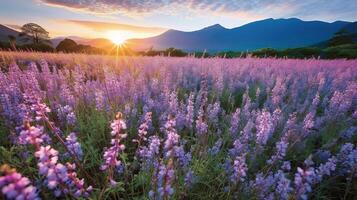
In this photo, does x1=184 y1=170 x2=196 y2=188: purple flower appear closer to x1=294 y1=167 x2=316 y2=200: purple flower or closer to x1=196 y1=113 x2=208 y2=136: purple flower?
x1=196 y1=113 x2=208 y2=136: purple flower

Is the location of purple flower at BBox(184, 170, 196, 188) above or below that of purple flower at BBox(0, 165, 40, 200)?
below

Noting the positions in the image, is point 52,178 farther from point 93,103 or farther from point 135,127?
point 93,103

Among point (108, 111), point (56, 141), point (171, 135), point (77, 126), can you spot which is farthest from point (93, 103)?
point (171, 135)

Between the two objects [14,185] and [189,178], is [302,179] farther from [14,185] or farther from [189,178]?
[14,185]

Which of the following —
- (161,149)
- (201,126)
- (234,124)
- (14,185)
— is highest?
(14,185)

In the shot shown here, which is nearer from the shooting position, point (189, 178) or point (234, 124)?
point (189, 178)

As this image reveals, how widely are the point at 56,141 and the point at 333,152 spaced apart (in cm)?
315

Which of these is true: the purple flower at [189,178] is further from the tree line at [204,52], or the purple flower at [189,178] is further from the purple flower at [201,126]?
the tree line at [204,52]

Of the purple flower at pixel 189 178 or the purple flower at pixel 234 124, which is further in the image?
the purple flower at pixel 234 124

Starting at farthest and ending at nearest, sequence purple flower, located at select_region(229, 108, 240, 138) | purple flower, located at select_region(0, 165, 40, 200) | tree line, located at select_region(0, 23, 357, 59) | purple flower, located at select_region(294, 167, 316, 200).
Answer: tree line, located at select_region(0, 23, 357, 59) → purple flower, located at select_region(229, 108, 240, 138) → purple flower, located at select_region(294, 167, 316, 200) → purple flower, located at select_region(0, 165, 40, 200)

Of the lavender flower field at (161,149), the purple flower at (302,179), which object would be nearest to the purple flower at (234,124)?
the lavender flower field at (161,149)

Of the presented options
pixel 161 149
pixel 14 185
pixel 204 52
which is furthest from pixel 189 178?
pixel 204 52

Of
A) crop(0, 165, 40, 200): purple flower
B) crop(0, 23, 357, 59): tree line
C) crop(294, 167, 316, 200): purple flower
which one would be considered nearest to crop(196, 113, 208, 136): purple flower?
crop(294, 167, 316, 200): purple flower

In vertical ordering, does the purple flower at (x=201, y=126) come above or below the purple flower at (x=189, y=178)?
above
